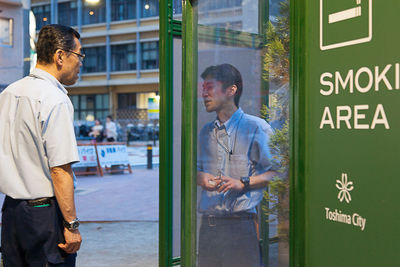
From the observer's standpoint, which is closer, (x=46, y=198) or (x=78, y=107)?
(x=46, y=198)

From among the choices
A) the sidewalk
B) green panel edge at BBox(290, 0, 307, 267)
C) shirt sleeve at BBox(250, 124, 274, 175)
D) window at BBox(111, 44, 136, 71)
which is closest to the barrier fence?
the sidewalk

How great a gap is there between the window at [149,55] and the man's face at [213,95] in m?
35.0

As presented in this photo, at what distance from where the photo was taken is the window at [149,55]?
37.0 meters

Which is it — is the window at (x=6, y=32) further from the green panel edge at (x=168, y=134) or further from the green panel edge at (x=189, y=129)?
the green panel edge at (x=189, y=129)

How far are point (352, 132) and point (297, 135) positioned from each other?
0.23 m

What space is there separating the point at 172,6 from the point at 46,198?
1.80 metres

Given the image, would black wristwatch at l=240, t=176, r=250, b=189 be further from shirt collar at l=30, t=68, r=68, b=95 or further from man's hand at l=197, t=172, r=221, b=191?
shirt collar at l=30, t=68, r=68, b=95

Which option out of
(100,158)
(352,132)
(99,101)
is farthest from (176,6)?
(99,101)

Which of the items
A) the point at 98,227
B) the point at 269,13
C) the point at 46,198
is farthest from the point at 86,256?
the point at 269,13

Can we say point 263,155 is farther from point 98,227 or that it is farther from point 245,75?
point 98,227

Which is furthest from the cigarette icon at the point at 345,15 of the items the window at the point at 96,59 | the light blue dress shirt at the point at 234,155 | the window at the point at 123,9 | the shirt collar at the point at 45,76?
the window at the point at 96,59

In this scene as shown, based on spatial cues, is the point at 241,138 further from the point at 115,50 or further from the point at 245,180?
the point at 115,50

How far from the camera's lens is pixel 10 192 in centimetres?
236

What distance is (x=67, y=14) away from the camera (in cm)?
3894
